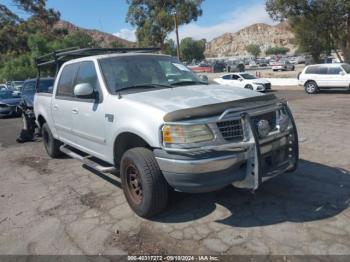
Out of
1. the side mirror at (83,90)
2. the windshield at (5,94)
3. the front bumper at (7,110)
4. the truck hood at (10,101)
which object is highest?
the side mirror at (83,90)

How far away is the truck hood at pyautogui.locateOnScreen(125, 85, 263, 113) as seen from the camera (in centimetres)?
360

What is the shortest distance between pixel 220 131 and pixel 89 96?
2.02 meters

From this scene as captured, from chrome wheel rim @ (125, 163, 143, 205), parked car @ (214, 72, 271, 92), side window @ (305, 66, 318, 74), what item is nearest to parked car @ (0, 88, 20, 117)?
parked car @ (214, 72, 271, 92)

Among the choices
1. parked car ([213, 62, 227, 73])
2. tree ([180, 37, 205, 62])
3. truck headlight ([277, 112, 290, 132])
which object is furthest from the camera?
tree ([180, 37, 205, 62])

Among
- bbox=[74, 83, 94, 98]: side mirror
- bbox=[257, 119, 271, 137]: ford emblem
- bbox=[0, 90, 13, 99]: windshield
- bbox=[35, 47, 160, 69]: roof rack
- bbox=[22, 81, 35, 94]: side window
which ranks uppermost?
bbox=[35, 47, 160, 69]: roof rack

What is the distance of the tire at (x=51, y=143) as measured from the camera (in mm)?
6750

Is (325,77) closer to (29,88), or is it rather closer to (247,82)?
(247,82)

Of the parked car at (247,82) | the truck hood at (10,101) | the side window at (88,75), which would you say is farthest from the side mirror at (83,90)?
the parked car at (247,82)

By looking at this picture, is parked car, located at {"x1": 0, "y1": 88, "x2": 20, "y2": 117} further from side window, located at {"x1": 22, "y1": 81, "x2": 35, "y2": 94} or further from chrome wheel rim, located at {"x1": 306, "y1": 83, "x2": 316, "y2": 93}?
chrome wheel rim, located at {"x1": 306, "y1": 83, "x2": 316, "y2": 93}

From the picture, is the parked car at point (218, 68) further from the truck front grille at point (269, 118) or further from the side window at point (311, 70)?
the truck front grille at point (269, 118)

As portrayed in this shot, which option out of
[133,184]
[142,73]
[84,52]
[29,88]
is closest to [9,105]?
[29,88]

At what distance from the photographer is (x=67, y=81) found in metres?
5.52

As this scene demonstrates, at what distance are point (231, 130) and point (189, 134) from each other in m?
0.44

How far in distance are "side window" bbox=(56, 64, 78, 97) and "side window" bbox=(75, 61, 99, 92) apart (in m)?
0.23
